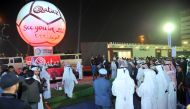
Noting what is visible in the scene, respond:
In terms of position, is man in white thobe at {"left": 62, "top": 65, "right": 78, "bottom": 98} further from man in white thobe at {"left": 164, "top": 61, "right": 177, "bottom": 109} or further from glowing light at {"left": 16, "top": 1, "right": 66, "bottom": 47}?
man in white thobe at {"left": 164, "top": 61, "right": 177, "bottom": 109}

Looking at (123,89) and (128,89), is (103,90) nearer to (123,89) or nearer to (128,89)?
(123,89)

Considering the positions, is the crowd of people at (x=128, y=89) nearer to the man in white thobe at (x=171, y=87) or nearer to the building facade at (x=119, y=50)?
the man in white thobe at (x=171, y=87)

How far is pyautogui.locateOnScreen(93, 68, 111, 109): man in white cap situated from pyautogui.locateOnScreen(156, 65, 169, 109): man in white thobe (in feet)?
4.31

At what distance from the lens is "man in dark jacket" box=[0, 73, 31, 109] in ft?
10.5

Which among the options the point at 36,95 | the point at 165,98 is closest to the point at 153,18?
the point at 165,98

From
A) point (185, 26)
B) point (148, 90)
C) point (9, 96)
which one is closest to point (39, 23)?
point (148, 90)

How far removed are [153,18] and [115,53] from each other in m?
6.07

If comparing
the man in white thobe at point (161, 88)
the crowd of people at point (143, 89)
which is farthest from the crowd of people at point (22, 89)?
the man in white thobe at point (161, 88)

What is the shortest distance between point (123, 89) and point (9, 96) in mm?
4305

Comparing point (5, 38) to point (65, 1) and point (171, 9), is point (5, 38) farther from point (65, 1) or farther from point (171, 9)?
point (171, 9)

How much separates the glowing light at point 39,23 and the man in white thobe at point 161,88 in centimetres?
677

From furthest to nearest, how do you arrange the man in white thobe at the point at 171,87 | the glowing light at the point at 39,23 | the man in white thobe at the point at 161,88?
the glowing light at the point at 39,23
the man in white thobe at the point at 171,87
the man in white thobe at the point at 161,88

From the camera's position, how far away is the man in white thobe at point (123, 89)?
725 cm

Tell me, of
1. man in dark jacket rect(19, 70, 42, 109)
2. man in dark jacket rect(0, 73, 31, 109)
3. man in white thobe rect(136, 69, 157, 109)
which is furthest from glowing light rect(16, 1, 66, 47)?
man in dark jacket rect(0, 73, 31, 109)
